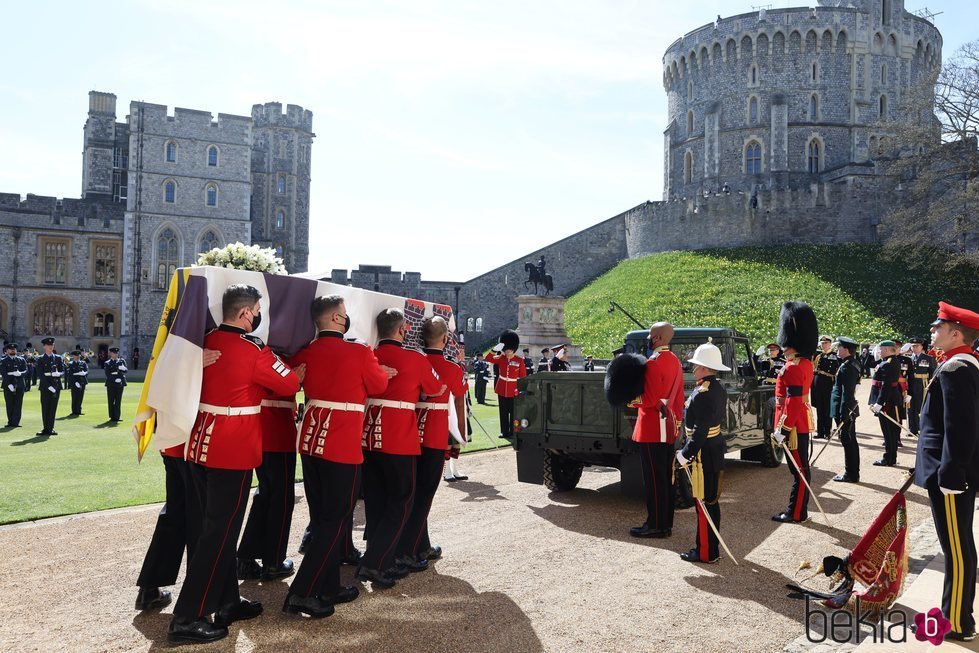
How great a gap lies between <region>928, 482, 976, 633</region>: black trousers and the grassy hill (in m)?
28.6

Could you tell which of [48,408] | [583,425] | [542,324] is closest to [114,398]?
[48,408]

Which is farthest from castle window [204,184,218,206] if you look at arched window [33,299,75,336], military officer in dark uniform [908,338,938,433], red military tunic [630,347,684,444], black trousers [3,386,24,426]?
red military tunic [630,347,684,444]

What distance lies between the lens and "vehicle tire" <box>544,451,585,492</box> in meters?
9.03

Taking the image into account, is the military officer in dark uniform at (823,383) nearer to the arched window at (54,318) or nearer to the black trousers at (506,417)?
the black trousers at (506,417)

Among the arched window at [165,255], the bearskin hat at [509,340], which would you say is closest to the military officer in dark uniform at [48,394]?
the bearskin hat at [509,340]

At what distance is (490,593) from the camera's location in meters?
5.34

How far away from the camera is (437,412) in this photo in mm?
6133

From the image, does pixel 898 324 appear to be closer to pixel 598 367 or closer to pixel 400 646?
pixel 598 367

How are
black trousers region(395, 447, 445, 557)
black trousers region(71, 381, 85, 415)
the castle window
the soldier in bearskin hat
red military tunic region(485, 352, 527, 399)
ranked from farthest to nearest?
the castle window, black trousers region(71, 381, 85, 415), red military tunic region(485, 352, 527, 399), the soldier in bearskin hat, black trousers region(395, 447, 445, 557)

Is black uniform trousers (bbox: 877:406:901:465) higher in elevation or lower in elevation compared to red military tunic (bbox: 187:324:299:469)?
lower

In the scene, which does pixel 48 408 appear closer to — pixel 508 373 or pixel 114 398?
pixel 114 398

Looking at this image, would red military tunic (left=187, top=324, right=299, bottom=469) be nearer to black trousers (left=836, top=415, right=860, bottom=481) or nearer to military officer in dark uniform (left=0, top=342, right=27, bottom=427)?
black trousers (left=836, top=415, right=860, bottom=481)

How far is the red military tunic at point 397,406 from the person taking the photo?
5.62m

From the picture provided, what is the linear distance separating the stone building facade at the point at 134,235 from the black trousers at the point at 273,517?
41741 millimetres
